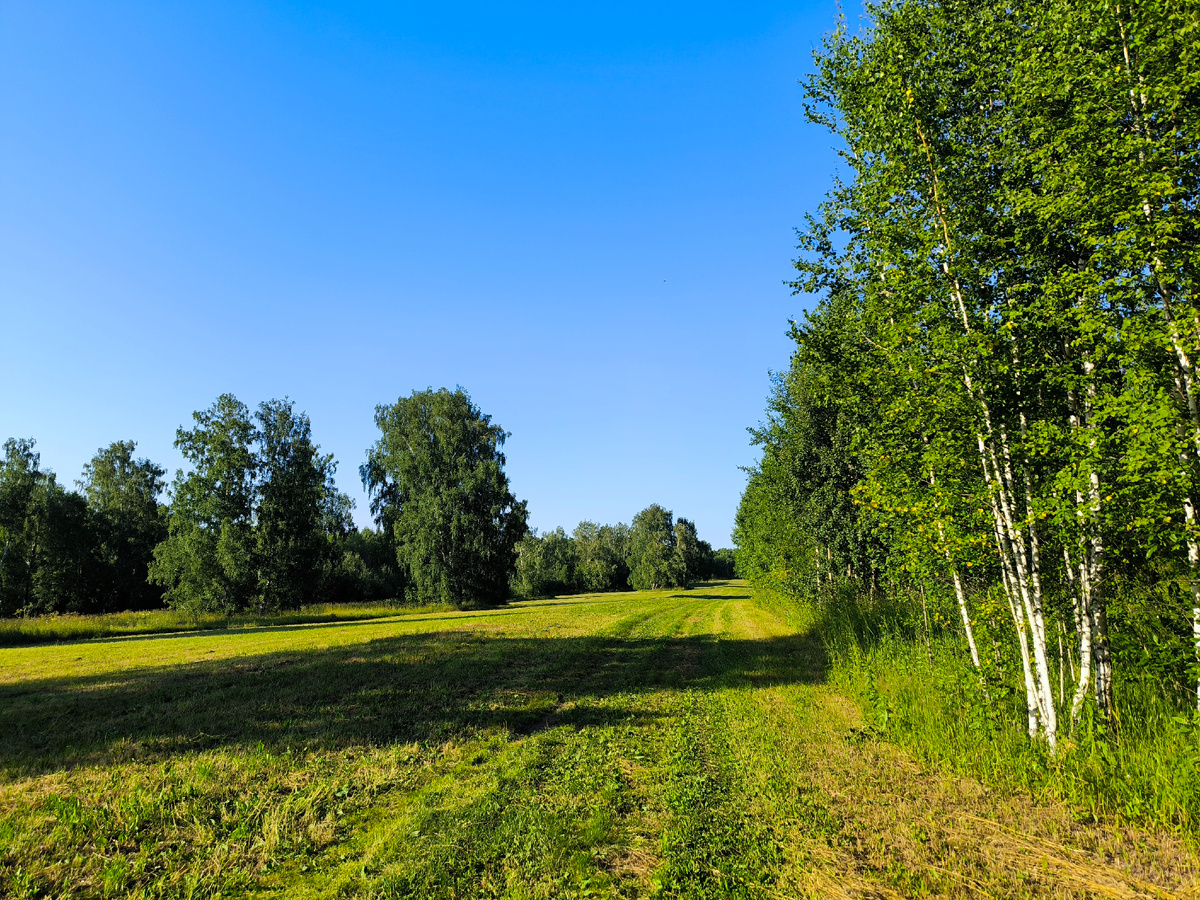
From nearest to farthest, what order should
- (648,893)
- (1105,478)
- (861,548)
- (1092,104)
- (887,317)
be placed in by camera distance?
1. (648,893)
2. (1092,104)
3. (1105,478)
4. (887,317)
5. (861,548)

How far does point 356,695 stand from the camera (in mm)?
9695

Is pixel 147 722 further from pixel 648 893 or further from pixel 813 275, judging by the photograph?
pixel 813 275

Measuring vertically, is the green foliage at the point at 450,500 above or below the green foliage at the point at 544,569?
above

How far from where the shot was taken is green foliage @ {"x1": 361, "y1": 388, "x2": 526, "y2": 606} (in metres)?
41.8

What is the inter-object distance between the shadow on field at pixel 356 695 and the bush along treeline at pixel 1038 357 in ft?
16.2

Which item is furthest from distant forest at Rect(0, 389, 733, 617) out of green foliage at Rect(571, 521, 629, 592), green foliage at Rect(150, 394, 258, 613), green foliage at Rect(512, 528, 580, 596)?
green foliage at Rect(571, 521, 629, 592)

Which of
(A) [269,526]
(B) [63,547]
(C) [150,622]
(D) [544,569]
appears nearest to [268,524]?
(A) [269,526]

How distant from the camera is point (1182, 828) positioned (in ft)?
14.4

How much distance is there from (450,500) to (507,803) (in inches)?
1503

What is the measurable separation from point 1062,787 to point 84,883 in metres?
8.04

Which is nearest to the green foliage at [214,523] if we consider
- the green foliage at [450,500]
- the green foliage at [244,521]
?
the green foliage at [244,521]

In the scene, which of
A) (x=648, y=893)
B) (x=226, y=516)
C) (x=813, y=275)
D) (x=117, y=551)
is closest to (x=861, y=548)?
(x=813, y=275)

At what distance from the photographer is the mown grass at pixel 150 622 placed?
75.0ft

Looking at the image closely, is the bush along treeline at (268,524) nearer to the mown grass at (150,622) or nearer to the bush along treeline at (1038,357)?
the mown grass at (150,622)
